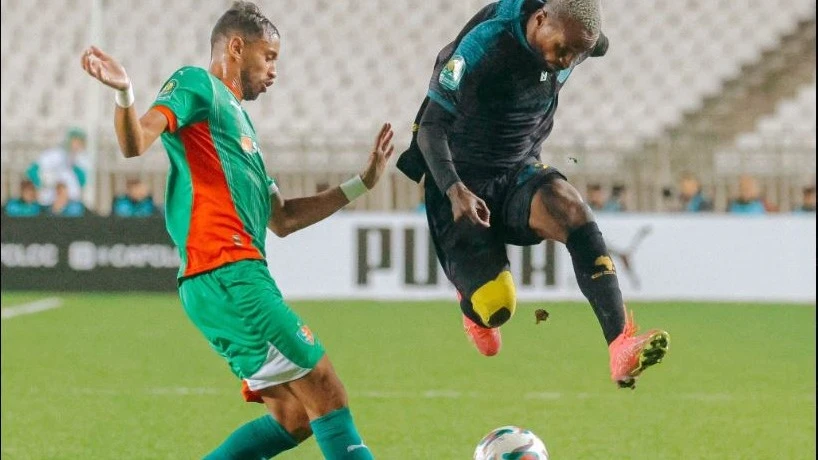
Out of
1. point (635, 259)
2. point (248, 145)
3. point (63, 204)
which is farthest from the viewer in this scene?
point (63, 204)

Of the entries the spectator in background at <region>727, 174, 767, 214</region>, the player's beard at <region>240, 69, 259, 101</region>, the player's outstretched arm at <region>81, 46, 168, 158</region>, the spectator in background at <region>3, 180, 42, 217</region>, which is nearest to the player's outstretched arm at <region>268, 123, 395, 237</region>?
the player's beard at <region>240, 69, 259, 101</region>

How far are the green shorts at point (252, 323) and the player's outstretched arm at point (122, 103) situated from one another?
55 centimetres

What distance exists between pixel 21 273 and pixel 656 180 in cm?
781

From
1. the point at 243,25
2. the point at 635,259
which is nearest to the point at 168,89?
the point at 243,25

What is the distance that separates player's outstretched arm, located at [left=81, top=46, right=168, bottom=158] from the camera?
4195 mm

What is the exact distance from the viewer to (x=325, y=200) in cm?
536

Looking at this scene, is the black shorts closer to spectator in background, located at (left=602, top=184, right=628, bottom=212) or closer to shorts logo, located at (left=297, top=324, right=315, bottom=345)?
shorts logo, located at (left=297, top=324, right=315, bottom=345)

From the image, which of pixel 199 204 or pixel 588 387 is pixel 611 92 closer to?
pixel 588 387

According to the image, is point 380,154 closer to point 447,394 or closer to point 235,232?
point 235,232

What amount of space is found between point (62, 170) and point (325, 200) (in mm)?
12518

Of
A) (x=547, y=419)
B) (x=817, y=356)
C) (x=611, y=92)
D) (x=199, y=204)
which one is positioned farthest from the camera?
(x=611, y=92)

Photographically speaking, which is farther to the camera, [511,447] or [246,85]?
[511,447]

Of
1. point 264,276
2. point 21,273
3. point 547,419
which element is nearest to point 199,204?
point 264,276

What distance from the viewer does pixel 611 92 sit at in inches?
782
